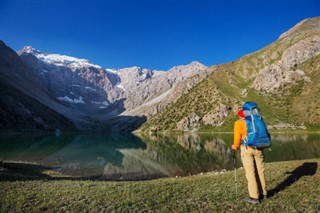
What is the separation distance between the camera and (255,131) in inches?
535

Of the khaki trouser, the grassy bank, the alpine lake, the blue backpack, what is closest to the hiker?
the khaki trouser

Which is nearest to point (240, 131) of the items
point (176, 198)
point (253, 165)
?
point (253, 165)

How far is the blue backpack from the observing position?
13.5 m

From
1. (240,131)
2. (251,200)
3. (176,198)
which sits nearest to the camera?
(240,131)

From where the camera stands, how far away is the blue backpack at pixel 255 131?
44.4ft

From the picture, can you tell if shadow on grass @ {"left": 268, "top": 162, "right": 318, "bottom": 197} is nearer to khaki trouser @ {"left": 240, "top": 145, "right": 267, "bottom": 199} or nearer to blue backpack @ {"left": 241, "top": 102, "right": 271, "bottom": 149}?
khaki trouser @ {"left": 240, "top": 145, "right": 267, "bottom": 199}

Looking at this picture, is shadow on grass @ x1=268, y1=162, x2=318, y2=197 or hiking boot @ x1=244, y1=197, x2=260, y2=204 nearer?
hiking boot @ x1=244, y1=197, x2=260, y2=204

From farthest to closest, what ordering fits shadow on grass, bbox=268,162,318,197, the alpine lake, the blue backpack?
the alpine lake → shadow on grass, bbox=268,162,318,197 → the blue backpack

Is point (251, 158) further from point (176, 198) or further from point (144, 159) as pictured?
point (144, 159)

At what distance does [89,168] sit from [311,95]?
177417 mm

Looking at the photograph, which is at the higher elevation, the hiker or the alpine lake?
the hiker

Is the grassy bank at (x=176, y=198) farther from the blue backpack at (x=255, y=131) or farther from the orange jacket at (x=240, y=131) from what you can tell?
the orange jacket at (x=240, y=131)

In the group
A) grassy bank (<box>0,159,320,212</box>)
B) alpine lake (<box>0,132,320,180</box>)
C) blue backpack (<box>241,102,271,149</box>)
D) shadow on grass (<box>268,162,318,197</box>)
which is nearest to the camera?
blue backpack (<box>241,102,271,149</box>)

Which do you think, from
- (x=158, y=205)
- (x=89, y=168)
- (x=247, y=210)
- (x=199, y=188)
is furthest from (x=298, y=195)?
(x=89, y=168)
